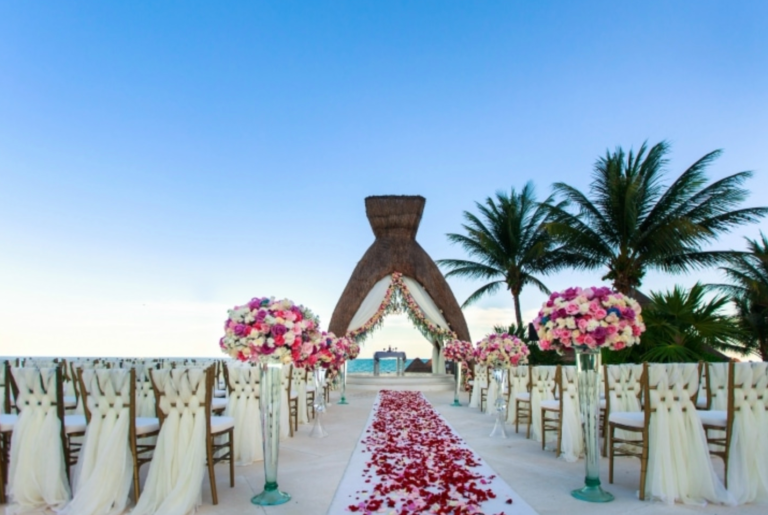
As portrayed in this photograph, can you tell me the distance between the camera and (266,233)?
1412cm

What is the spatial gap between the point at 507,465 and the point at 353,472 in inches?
63.4

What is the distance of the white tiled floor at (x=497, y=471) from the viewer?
393 cm

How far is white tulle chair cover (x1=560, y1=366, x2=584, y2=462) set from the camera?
5.77 meters

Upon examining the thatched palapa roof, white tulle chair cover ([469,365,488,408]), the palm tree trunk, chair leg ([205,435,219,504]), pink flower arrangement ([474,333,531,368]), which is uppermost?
the thatched palapa roof

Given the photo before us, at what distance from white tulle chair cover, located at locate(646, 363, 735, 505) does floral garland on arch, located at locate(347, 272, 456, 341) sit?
11798mm

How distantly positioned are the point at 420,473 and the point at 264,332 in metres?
2.02

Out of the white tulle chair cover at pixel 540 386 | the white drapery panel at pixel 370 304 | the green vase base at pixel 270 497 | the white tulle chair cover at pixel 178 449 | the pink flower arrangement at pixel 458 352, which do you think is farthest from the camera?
the white drapery panel at pixel 370 304

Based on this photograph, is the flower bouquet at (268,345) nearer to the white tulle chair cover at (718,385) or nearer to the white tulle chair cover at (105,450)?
the white tulle chair cover at (105,450)

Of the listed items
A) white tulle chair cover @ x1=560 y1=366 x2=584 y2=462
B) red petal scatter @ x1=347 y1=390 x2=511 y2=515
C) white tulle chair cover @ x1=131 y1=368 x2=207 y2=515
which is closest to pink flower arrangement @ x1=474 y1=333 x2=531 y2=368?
red petal scatter @ x1=347 y1=390 x2=511 y2=515

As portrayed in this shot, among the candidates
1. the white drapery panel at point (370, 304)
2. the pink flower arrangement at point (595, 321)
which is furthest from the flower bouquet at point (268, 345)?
the white drapery panel at point (370, 304)

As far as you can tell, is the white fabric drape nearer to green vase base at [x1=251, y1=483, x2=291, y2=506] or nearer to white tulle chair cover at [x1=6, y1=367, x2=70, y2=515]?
green vase base at [x1=251, y1=483, x2=291, y2=506]

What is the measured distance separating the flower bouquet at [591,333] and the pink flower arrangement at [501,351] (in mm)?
5629

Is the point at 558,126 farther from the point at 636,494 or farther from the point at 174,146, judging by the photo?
the point at 636,494

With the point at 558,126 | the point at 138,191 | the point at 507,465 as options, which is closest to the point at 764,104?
the point at 558,126
